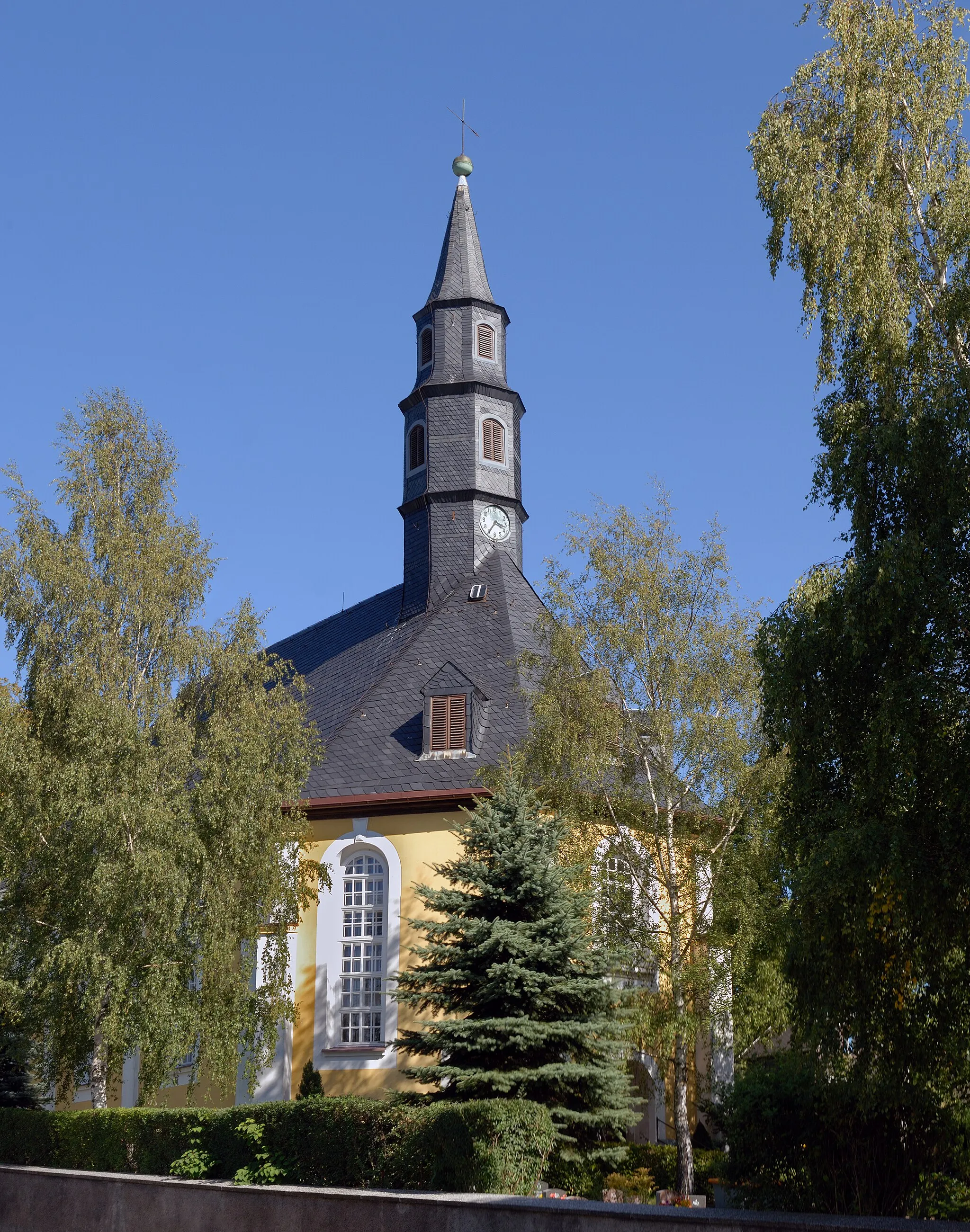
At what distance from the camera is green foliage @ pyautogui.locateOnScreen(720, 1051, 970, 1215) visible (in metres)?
11.2

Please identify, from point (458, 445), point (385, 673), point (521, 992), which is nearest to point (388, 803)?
point (385, 673)

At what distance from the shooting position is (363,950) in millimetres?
25141

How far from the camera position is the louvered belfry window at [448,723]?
26.4 m

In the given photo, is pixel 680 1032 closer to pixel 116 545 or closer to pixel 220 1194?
pixel 220 1194

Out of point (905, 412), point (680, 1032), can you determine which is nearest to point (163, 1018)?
point (680, 1032)

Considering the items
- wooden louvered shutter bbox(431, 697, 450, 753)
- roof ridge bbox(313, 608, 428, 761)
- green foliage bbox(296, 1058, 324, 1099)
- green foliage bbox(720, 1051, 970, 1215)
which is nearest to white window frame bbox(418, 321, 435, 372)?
roof ridge bbox(313, 608, 428, 761)

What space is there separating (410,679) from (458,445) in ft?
24.9

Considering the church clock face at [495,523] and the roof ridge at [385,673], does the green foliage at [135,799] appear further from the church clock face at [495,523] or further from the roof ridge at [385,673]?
the church clock face at [495,523]

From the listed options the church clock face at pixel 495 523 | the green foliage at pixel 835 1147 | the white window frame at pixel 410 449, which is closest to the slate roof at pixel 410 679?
the church clock face at pixel 495 523

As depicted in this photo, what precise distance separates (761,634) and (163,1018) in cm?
1134

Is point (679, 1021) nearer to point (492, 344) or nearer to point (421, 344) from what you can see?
point (492, 344)

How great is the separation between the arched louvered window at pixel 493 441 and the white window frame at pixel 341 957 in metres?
11.9

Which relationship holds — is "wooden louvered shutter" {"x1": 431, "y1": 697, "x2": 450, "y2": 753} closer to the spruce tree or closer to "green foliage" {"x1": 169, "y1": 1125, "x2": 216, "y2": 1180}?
the spruce tree

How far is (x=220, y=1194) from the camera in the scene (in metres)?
15.8
